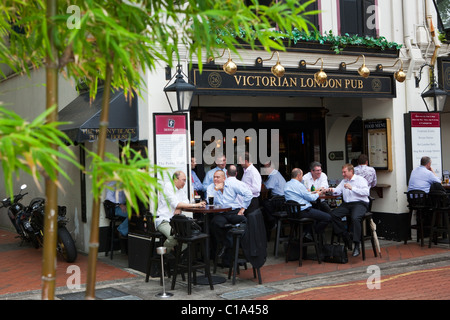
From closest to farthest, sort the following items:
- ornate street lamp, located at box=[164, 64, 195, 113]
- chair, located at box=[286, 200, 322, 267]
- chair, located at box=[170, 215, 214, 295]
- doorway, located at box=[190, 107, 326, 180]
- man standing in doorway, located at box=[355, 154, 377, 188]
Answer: chair, located at box=[170, 215, 214, 295]
ornate street lamp, located at box=[164, 64, 195, 113]
chair, located at box=[286, 200, 322, 267]
man standing in doorway, located at box=[355, 154, 377, 188]
doorway, located at box=[190, 107, 326, 180]

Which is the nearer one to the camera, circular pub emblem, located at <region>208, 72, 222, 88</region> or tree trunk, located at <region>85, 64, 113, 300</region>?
tree trunk, located at <region>85, 64, 113, 300</region>

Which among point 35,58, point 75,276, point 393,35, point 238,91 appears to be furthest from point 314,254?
point 35,58

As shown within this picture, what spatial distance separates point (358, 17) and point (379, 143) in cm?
276

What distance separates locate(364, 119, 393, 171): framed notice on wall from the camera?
11.7 meters

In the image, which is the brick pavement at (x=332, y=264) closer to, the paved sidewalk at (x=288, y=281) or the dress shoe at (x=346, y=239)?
the paved sidewalk at (x=288, y=281)

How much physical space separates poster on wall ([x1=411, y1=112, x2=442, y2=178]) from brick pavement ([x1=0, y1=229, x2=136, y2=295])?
6688 mm

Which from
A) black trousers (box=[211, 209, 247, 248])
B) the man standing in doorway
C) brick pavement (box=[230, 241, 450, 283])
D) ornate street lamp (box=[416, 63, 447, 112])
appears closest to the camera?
brick pavement (box=[230, 241, 450, 283])

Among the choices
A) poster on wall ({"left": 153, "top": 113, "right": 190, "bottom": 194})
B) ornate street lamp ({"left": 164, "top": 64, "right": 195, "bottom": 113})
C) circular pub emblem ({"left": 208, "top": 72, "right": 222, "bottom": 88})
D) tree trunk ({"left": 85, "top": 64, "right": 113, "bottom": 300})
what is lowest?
tree trunk ({"left": 85, "top": 64, "right": 113, "bottom": 300})

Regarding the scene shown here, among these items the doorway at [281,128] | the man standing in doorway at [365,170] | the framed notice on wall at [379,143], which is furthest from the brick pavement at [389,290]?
the doorway at [281,128]

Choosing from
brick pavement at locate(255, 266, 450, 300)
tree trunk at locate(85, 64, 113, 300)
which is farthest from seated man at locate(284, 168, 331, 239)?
tree trunk at locate(85, 64, 113, 300)

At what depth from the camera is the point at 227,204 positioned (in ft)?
30.5

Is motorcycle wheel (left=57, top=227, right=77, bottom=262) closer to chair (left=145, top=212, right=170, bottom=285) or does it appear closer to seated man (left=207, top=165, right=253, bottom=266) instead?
chair (left=145, top=212, right=170, bottom=285)
